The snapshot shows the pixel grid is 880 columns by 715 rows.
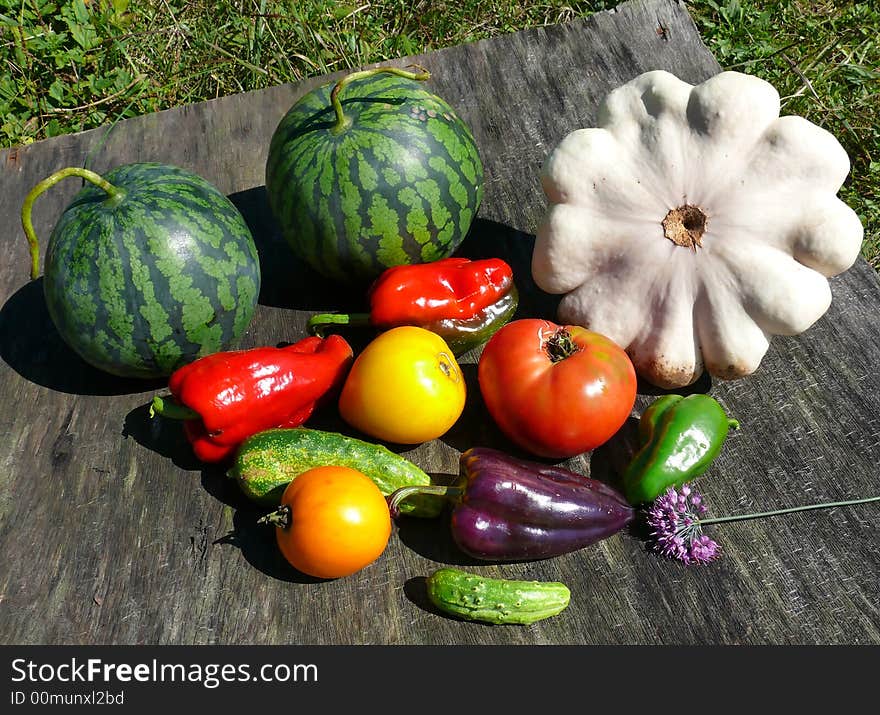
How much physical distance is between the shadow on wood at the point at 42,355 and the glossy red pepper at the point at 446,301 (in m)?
0.78

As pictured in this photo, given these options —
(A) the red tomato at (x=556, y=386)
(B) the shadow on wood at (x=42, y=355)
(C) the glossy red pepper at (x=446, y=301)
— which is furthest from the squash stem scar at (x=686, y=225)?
(B) the shadow on wood at (x=42, y=355)

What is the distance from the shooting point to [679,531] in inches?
103

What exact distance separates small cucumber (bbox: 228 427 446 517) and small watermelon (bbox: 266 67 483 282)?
2.40 feet

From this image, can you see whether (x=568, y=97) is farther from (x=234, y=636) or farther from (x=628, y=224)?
(x=234, y=636)

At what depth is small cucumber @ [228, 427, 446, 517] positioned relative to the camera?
2.65 meters

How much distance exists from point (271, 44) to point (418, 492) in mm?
3622

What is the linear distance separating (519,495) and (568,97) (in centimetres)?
227

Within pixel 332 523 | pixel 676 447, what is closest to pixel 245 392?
pixel 332 523

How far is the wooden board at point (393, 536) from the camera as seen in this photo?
2510 mm

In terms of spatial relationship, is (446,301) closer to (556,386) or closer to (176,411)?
(556,386)

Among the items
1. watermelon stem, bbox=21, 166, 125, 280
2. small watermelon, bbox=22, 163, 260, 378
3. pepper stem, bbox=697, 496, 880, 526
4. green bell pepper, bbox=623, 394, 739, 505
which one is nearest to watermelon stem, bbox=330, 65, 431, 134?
small watermelon, bbox=22, 163, 260, 378

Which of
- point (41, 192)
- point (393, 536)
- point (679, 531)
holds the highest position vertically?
point (41, 192)

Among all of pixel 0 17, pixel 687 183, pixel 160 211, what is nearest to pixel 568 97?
pixel 687 183

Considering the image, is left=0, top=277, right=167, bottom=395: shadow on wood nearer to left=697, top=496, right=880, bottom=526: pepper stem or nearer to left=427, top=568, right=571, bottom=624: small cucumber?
left=427, top=568, right=571, bottom=624: small cucumber
